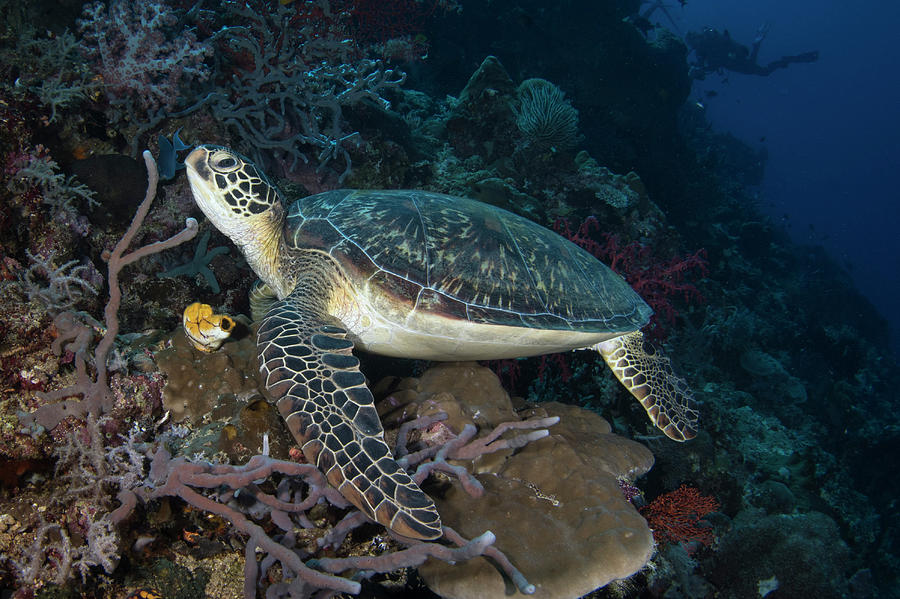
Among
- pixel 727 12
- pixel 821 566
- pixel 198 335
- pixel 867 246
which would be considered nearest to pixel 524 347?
pixel 198 335

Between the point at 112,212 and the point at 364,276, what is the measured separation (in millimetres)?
2042

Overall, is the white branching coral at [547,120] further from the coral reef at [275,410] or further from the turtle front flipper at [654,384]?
the turtle front flipper at [654,384]

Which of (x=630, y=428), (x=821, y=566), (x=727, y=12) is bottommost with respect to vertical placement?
(x=630, y=428)

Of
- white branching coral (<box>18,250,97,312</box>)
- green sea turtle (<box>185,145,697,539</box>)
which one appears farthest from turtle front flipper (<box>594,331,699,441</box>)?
white branching coral (<box>18,250,97,312</box>)

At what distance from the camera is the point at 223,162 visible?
9.48 ft

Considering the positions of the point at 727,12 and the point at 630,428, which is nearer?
the point at 630,428

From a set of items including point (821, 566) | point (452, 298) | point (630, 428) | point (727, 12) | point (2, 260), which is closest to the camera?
point (2, 260)

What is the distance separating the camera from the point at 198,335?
249 cm

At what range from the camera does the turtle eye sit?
286 cm

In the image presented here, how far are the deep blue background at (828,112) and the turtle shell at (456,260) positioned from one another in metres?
64.9

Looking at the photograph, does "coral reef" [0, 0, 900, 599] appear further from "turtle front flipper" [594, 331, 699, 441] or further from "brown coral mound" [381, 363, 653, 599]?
"turtle front flipper" [594, 331, 699, 441]

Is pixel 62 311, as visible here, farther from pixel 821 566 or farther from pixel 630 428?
pixel 821 566

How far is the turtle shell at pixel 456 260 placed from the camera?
108 inches

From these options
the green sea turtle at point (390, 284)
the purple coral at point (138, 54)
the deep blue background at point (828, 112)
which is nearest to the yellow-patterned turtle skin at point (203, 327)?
the green sea turtle at point (390, 284)
